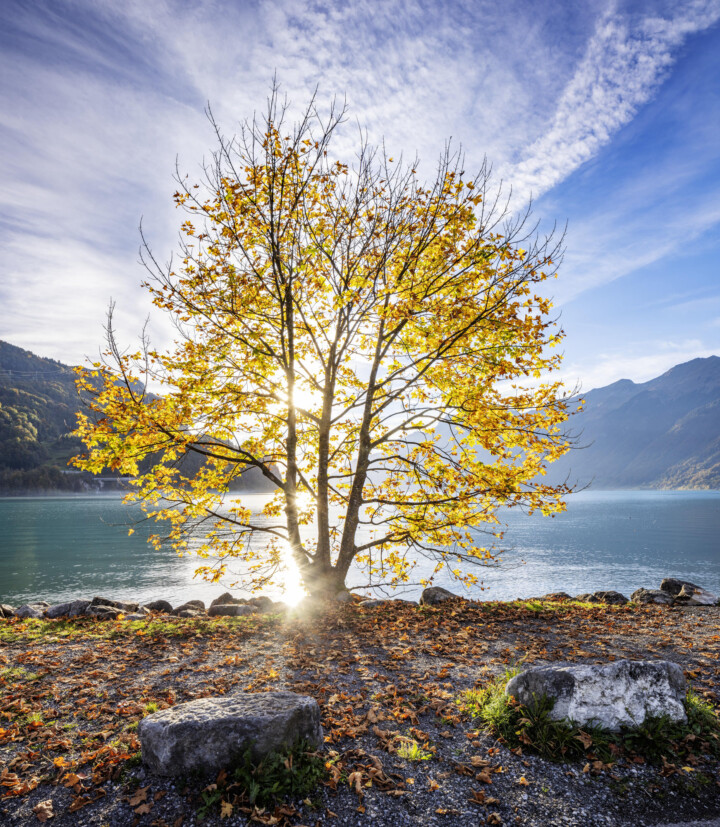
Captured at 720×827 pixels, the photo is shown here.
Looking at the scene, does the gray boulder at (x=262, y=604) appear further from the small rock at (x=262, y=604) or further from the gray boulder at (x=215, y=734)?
the gray boulder at (x=215, y=734)

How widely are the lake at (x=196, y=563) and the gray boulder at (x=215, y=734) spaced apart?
40.1 feet

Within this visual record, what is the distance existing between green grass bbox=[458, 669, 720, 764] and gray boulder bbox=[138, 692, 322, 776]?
2557 millimetres

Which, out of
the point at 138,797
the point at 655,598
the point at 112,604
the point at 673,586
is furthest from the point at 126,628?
the point at 673,586

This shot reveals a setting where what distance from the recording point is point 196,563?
41844mm

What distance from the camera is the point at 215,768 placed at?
15.8 ft

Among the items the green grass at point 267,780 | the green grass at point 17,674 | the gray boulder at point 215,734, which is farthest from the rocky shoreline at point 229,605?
the green grass at point 267,780

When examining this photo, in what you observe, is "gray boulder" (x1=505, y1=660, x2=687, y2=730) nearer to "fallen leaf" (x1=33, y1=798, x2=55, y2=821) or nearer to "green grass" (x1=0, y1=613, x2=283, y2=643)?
"fallen leaf" (x1=33, y1=798, x2=55, y2=821)

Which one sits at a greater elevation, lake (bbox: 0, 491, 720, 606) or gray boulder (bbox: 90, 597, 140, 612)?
gray boulder (bbox: 90, 597, 140, 612)

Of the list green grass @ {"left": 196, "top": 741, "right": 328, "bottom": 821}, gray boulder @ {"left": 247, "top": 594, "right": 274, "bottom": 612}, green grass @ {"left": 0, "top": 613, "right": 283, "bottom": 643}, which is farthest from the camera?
gray boulder @ {"left": 247, "top": 594, "right": 274, "bottom": 612}

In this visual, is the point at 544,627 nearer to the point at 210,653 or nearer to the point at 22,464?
the point at 210,653

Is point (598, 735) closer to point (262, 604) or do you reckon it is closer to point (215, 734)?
point (215, 734)

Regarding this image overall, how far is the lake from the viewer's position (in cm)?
3017

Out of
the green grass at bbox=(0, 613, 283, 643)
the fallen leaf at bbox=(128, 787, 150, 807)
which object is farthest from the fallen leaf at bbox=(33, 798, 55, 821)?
the green grass at bbox=(0, 613, 283, 643)

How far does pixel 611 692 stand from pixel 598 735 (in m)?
0.55
